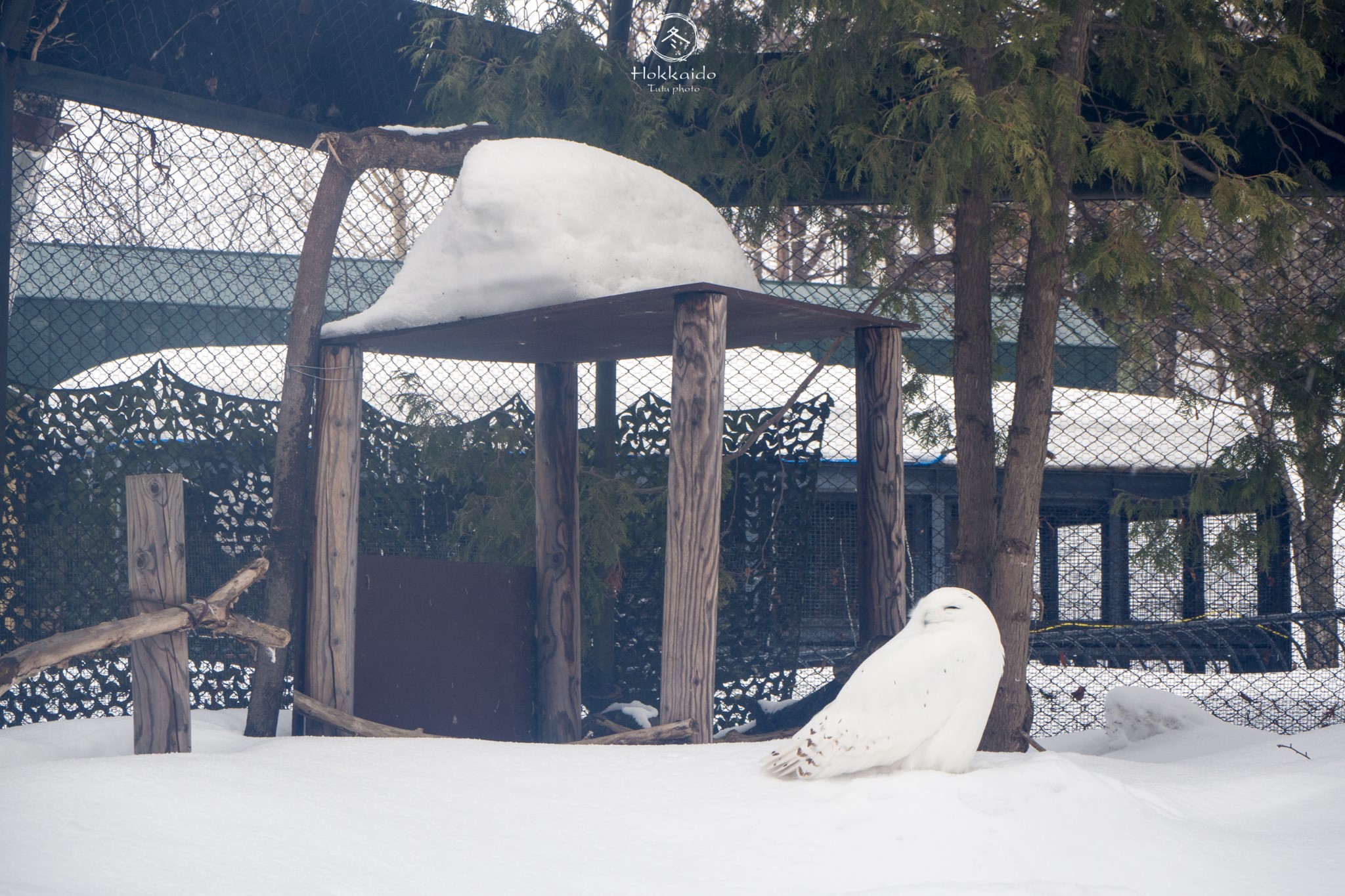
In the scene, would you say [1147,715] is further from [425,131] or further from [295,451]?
[425,131]

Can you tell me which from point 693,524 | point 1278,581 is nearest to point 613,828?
point 693,524

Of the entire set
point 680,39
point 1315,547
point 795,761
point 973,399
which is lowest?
point 795,761

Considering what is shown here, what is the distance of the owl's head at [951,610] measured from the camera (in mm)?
2656

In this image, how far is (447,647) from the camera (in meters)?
4.07

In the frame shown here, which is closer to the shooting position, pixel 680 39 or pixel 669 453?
pixel 669 453

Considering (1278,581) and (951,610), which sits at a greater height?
(951,610)

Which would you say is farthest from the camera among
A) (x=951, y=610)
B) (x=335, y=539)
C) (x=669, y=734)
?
(x=335, y=539)

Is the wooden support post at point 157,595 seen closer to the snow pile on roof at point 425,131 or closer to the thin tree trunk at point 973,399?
the snow pile on roof at point 425,131

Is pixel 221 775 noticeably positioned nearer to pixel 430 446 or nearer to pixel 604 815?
pixel 604 815

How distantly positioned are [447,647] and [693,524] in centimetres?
137

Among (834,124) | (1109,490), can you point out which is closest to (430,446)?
(834,124)

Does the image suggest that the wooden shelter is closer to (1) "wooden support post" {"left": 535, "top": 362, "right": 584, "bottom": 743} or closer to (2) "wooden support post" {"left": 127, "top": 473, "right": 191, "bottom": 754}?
(1) "wooden support post" {"left": 535, "top": 362, "right": 584, "bottom": 743}

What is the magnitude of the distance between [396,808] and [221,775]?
46 centimetres

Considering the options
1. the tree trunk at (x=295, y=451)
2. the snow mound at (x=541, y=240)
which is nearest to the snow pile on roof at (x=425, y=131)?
the tree trunk at (x=295, y=451)
